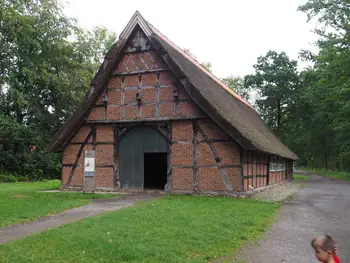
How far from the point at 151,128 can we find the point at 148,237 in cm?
946

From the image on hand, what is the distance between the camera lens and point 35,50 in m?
29.0

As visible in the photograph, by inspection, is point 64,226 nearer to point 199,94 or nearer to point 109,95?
point 199,94

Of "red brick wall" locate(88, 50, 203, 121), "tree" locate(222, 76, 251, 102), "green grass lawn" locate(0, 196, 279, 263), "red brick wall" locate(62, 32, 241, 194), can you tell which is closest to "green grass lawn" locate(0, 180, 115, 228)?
"green grass lawn" locate(0, 196, 279, 263)

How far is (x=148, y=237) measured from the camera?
7102 mm

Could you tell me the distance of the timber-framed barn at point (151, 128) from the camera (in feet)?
48.0

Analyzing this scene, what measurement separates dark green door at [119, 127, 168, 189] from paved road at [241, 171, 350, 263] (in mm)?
6556

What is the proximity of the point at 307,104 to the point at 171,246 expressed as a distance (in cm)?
3948

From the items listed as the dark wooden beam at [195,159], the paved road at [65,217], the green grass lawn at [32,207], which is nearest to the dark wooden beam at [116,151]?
the green grass lawn at [32,207]

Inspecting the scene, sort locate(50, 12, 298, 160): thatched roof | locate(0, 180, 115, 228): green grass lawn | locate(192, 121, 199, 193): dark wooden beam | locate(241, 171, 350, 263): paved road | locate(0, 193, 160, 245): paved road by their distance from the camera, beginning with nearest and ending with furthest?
locate(241, 171, 350, 263): paved road, locate(0, 193, 160, 245): paved road, locate(0, 180, 115, 228): green grass lawn, locate(50, 12, 298, 160): thatched roof, locate(192, 121, 199, 193): dark wooden beam

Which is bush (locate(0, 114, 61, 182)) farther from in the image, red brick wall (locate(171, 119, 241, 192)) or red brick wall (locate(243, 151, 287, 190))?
red brick wall (locate(243, 151, 287, 190))

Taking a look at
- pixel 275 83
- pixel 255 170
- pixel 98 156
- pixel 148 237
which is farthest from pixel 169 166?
pixel 275 83

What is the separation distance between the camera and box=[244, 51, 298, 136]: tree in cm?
4344

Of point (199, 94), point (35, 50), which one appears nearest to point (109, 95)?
point (199, 94)

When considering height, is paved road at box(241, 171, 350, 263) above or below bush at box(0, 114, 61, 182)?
below
